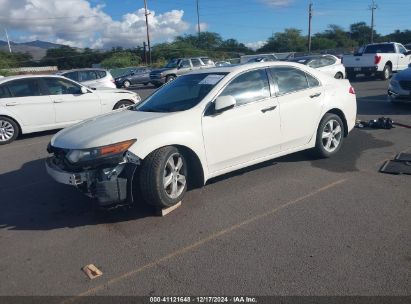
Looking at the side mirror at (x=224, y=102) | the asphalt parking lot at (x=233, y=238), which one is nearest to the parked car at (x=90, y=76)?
the asphalt parking lot at (x=233, y=238)

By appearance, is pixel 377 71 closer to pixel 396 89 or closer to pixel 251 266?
pixel 396 89

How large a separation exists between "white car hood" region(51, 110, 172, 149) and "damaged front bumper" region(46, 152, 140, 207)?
0.24 meters

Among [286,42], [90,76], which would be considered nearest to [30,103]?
[90,76]

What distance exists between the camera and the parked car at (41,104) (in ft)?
29.9

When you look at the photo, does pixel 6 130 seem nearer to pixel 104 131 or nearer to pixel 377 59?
pixel 104 131

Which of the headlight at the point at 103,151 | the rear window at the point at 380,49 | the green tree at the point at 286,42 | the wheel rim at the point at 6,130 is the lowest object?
the wheel rim at the point at 6,130

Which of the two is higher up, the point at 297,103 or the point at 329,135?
the point at 297,103

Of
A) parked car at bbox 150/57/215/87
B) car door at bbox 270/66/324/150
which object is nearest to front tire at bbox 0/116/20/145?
car door at bbox 270/66/324/150

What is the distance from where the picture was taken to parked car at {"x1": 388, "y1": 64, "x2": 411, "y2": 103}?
34.0 ft

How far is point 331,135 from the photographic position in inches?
242

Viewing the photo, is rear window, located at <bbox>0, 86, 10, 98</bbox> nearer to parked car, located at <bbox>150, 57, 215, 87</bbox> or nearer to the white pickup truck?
parked car, located at <bbox>150, 57, 215, 87</bbox>

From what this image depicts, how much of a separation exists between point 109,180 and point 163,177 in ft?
1.89

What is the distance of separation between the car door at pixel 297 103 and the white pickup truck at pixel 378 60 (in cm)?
1523

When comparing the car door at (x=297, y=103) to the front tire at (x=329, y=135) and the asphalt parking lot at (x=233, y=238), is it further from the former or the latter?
the asphalt parking lot at (x=233, y=238)
